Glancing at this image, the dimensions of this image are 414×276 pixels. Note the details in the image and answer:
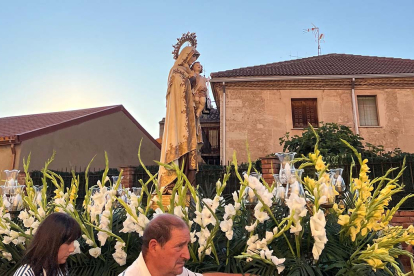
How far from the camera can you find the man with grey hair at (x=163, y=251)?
178cm

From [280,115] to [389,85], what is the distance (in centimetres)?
554

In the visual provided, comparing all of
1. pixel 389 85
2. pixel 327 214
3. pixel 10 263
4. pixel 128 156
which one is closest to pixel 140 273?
pixel 327 214

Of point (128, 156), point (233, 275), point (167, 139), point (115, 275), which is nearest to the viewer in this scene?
point (233, 275)

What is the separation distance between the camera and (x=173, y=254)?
1774mm

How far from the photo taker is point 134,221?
2469 mm

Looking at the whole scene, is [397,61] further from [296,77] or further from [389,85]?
[296,77]

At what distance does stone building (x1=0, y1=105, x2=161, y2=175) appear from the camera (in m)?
14.3

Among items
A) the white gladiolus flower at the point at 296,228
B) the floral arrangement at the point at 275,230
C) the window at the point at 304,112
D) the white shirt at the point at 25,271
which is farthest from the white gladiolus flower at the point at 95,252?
the window at the point at 304,112

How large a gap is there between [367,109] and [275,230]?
53.4 feet

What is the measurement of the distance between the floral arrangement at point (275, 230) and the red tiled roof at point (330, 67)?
13.8 metres

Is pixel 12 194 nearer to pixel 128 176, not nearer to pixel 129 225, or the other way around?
pixel 129 225

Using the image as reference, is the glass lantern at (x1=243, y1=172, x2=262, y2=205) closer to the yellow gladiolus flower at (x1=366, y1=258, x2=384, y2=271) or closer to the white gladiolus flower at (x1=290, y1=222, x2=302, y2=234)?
the white gladiolus flower at (x1=290, y1=222, x2=302, y2=234)

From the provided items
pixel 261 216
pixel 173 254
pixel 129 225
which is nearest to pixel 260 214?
pixel 261 216

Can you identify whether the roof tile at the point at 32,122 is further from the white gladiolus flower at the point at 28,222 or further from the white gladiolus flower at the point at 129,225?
the white gladiolus flower at the point at 129,225
